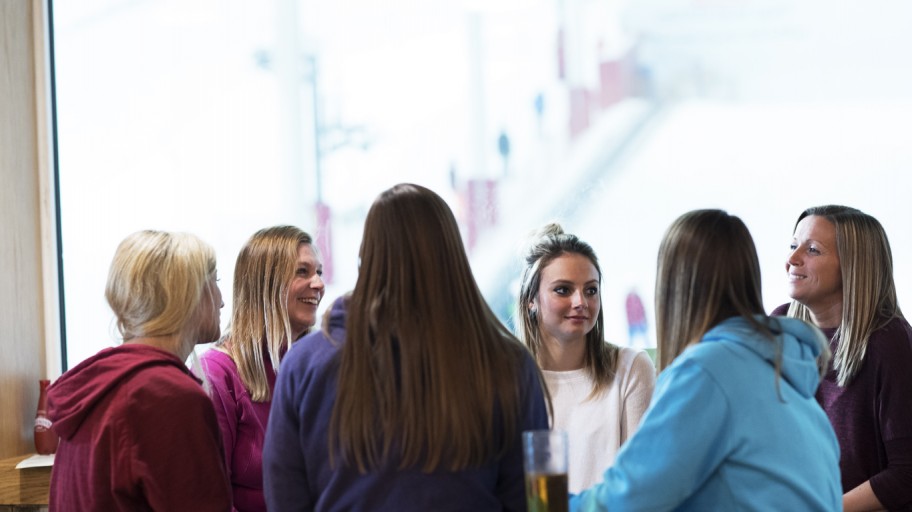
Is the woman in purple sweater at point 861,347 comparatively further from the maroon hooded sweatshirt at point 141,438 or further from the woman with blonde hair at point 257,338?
the maroon hooded sweatshirt at point 141,438

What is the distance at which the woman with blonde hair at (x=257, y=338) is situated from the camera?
8.30ft

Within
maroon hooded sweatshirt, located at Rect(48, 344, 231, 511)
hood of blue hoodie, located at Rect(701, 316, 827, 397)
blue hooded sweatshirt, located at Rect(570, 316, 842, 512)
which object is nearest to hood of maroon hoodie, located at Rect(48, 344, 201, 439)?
maroon hooded sweatshirt, located at Rect(48, 344, 231, 511)

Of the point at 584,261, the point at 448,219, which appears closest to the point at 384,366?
the point at 448,219

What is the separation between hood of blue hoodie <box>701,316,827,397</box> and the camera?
1.70 meters

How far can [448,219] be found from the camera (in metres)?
1.73

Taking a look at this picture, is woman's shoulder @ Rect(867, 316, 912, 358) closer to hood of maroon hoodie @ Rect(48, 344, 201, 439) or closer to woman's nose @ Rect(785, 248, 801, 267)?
woman's nose @ Rect(785, 248, 801, 267)

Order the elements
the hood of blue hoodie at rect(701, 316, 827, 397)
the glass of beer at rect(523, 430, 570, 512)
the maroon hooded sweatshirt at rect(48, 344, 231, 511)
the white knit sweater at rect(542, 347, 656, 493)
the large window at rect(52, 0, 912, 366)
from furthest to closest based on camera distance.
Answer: the large window at rect(52, 0, 912, 366)
the white knit sweater at rect(542, 347, 656, 493)
the maroon hooded sweatshirt at rect(48, 344, 231, 511)
the hood of blue hoodie at rect(701, 316, 827, 397)
the glass of beer at rect(523, 430, 570, 512)

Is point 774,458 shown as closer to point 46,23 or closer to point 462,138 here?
point 462,138

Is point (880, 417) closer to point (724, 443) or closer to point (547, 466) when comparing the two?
point (724, 443)

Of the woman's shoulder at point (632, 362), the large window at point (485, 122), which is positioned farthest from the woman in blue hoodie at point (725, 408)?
the large window at point (485, 122)

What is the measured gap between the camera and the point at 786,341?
173cm

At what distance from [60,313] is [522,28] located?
1944 millimetres

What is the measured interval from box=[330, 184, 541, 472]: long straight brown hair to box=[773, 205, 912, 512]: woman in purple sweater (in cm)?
122

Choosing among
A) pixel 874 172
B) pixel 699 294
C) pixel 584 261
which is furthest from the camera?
pixel 874 172
